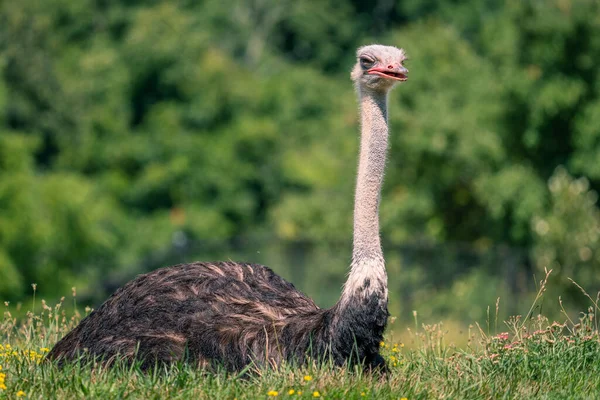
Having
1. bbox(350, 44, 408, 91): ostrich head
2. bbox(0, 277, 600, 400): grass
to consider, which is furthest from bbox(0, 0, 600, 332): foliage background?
bbox(350, 44, 408, 91): ostrich head

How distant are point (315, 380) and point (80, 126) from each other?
33607mm

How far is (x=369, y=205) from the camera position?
654 cm

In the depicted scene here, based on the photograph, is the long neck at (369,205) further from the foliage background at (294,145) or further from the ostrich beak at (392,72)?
the foliage background at (294,145)

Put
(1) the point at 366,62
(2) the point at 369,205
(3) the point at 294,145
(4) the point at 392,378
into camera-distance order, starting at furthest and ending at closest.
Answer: (3) the point at 294,145 → (1) the point at 366,62 → (2) the point at 369,205 → (4) the point at 392,378

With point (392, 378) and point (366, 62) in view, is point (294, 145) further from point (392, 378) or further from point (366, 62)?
point (392, 378)

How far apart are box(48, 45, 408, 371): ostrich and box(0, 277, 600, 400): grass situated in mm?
163

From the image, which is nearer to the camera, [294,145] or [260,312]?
[260,312]

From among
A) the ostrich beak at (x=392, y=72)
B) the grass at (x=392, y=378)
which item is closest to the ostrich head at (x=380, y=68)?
the ostrich beak at (x=392, y=72)

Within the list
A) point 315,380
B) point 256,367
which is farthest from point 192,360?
point 315,380

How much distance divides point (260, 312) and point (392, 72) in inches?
55.7

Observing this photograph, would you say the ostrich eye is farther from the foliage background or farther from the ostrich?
the foliage background

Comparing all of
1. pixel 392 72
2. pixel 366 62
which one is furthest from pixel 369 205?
pixel 366 62

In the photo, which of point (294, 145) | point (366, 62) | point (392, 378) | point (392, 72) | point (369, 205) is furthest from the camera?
point (294, 145)

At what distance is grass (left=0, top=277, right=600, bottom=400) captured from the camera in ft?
18.7
